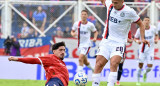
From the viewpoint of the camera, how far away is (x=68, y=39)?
56.5 feet

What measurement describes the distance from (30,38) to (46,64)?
1021 centimetres

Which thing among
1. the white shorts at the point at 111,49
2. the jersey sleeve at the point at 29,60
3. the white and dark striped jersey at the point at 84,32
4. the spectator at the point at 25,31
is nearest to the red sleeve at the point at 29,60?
the jersey sleeve at the point at 29,60

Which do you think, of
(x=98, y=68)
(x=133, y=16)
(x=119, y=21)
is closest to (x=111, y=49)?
(x=98, y=68)

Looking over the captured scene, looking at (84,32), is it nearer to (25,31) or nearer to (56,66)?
(25,31)

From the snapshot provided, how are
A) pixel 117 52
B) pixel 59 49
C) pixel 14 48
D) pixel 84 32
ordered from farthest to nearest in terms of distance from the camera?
1. pixel 14 48
2. pixel 84 32
3. pixel 117 52
4. pixel 59 49

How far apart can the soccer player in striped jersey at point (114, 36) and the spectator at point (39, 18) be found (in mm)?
9298

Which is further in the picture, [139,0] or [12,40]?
[139,0]

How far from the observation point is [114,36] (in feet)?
28.2

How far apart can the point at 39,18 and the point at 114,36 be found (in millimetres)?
9487

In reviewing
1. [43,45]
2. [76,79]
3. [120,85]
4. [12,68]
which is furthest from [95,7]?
[76,79]

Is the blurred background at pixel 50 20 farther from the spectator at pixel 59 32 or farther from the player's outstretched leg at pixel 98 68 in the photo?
the player's outstretched leg at pixel 98 68

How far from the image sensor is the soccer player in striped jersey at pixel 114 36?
331 inches

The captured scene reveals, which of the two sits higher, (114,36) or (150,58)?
(114,36)

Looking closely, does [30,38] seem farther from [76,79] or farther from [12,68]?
[76,79]
